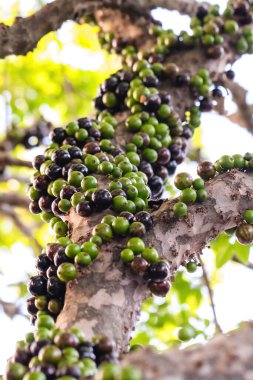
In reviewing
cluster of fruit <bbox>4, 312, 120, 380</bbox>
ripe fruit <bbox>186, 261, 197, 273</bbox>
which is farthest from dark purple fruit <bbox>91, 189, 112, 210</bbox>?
cluster of fruit <bbox>4, 312, 120, 380</bbox>

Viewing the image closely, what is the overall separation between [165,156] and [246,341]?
215cm

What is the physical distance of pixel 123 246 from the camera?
2395mm

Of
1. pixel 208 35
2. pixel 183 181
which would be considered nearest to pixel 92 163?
pixel 183 181

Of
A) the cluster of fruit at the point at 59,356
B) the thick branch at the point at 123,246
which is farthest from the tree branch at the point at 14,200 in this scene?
the cluster of fruit at the point at 59,356

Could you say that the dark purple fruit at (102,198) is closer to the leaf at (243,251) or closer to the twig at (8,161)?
the leaf at (243,251)

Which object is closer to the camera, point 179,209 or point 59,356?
point 59,356

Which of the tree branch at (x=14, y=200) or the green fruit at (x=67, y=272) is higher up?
the tree branch at (x=14, y=200)

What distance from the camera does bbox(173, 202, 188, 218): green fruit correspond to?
2.51m

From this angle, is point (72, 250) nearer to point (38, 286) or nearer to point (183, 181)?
point (38, 286)

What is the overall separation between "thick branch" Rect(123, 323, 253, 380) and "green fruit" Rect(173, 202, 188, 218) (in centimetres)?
121

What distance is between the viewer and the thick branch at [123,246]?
2131mm

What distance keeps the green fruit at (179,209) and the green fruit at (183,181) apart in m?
0.16

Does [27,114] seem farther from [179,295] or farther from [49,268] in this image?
[49,268]

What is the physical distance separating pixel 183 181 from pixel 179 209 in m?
0.20
